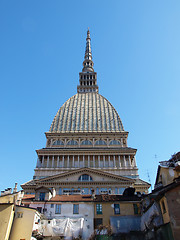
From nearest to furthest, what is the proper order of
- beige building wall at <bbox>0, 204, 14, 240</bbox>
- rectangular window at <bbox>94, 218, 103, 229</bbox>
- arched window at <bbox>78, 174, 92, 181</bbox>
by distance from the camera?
beige building wall at <bbox>0, 204, 14, 240</bbox>
rectangular window at <bbox>94, 218, 103, 229</bbox>
arched window at <bbox>78, 174, 92, 181</bbox>

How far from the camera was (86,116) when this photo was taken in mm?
78250

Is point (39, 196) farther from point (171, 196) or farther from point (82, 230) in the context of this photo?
point (171, 196)

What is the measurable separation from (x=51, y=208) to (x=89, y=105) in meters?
55.0

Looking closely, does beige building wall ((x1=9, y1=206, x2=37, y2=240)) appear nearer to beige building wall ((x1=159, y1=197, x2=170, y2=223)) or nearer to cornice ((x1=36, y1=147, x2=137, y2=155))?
beige building wall ((x1=159, y1=197, x2=170, y2=223))

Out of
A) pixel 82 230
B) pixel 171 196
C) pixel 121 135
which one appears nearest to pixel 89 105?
pixel 121 135

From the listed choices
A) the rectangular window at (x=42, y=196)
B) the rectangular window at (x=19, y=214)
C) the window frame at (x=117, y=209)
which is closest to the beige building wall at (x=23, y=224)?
the rectangular window at (x=19, y=214)

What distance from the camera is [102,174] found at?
51.0 meters

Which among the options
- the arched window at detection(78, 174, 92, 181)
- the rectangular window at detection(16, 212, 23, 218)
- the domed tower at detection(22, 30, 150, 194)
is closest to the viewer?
the rectangular window at detection(16, 212, 23, 218)

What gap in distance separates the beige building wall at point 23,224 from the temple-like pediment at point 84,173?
22.5 metres

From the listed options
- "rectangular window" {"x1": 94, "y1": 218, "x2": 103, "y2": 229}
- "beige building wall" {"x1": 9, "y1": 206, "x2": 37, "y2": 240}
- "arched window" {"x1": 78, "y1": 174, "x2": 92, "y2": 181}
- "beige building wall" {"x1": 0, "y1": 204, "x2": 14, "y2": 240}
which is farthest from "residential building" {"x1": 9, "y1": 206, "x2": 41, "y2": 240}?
"arched window" {"x1": 78, "y1": 174, "x2": 92, "y2": 181}

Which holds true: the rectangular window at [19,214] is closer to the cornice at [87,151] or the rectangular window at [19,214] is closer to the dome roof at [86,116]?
the cornice at [87,151]

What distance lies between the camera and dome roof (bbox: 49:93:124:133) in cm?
7362

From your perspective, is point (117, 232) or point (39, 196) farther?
point (39, 196)

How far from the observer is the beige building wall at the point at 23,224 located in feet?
85.8
